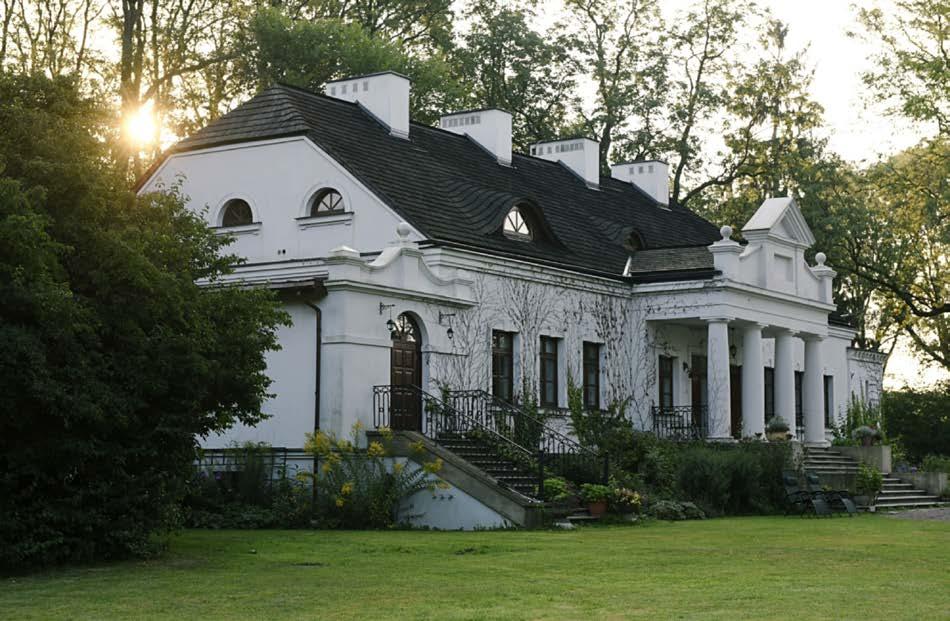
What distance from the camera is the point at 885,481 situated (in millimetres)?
34219

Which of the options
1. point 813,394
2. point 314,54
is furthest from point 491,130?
point 813,394

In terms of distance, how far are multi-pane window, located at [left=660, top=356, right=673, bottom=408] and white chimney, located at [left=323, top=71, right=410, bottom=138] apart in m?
8.17

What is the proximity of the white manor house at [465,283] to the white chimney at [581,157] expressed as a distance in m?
1.17

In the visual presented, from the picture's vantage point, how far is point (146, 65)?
131 feet

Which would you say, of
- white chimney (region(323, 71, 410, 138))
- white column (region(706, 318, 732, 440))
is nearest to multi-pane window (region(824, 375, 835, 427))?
white column (region(706, 318, 732, 440))

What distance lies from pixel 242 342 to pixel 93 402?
99.2 inches

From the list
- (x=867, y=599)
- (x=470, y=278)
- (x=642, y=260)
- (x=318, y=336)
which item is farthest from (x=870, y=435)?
(x=867, y=599)

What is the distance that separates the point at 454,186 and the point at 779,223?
856cm

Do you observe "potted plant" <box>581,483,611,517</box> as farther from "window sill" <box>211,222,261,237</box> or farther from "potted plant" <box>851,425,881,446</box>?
"potted plant" <box>851,425,881,446</box>

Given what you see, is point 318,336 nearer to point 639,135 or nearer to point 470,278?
point 470,278

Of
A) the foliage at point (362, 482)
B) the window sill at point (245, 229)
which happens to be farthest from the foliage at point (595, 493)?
the window sill at point (245, 229)

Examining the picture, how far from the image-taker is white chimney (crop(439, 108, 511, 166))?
36.6m

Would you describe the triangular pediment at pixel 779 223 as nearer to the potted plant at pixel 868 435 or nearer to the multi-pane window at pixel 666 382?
the multi-pane window at pixel 666 382

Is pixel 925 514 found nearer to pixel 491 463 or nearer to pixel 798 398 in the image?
pixel 491 463
